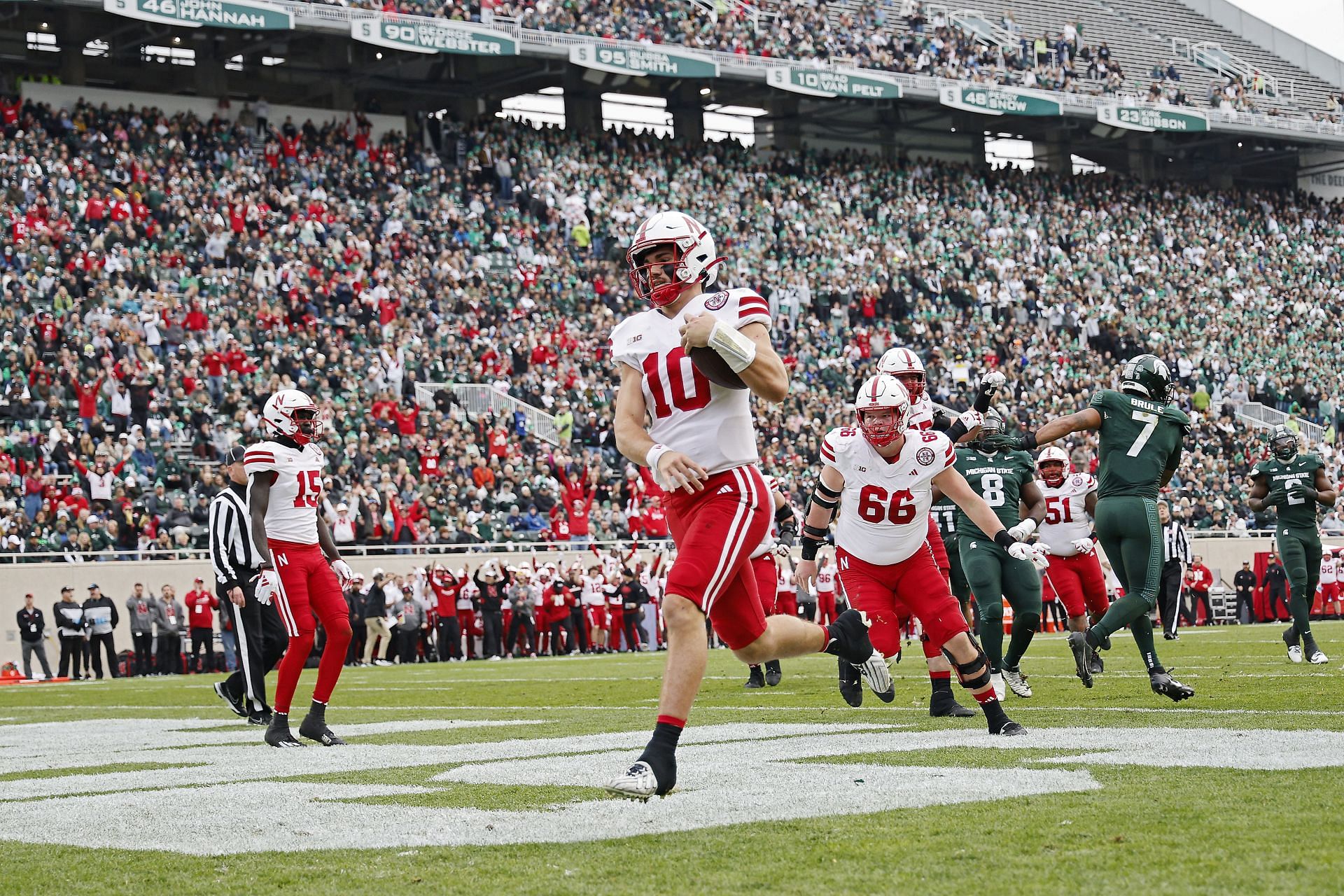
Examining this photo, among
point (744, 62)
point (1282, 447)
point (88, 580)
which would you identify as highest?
point (744, 62)

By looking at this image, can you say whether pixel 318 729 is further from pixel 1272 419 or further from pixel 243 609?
pixel 1272 419

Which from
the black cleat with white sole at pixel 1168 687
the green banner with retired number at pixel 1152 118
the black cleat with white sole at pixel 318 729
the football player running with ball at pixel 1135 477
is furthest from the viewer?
the green banner with retired number at pixel 1152 118

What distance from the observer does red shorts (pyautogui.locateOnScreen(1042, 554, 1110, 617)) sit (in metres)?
12.4

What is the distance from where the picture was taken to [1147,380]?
10.0 meters

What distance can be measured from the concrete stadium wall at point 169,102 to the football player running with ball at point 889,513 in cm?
2611

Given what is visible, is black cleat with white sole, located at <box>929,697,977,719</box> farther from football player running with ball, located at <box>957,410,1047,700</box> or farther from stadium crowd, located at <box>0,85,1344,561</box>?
stadium crowd, located at <box>0,85,1344,561</box>

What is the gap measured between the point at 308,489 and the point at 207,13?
81.0 ft

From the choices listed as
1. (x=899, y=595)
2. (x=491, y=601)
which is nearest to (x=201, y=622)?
(x=491, y=601)

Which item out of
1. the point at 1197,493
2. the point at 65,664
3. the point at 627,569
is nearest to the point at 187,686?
the point at 65,664

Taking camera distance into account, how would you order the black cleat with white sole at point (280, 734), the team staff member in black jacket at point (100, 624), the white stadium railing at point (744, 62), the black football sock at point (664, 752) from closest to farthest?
the black football sock at point (664, 752) < the black cleat with white sole at point (280, 734) < the team staff member in black jacket at point (100, 624) < the white stadium railing at point (744, 62)

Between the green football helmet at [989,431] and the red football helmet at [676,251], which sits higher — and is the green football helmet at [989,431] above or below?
below

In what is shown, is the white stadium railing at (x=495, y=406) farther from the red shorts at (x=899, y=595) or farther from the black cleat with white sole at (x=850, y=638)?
the black cleat with white sole at (x=850, y=638)

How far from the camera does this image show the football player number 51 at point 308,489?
9852 mm

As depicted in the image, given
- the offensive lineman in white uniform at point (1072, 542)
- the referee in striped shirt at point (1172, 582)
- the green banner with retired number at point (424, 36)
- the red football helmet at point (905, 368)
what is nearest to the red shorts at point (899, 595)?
the red football helmet at point (905, 368)
